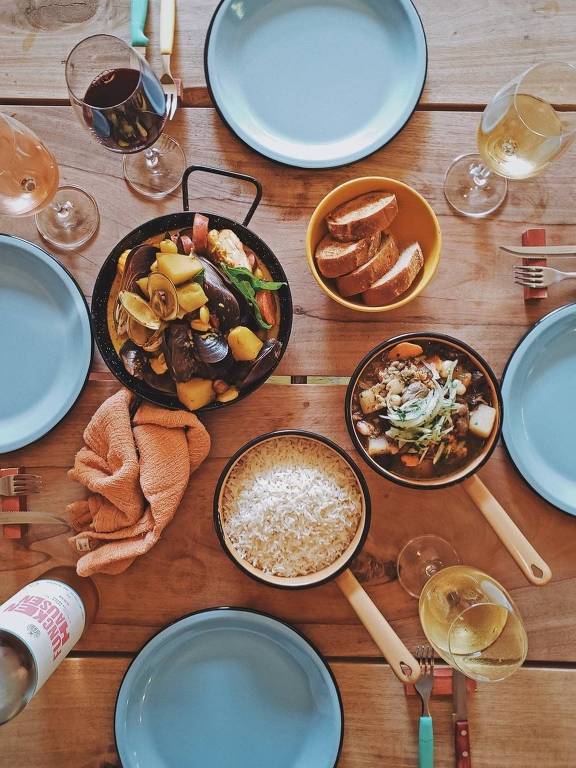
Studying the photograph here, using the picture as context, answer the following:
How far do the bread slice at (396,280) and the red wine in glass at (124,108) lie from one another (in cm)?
53

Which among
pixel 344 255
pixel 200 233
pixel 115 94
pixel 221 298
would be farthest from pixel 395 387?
pixel 115 94

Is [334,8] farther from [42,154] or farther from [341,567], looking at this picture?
[341,567]

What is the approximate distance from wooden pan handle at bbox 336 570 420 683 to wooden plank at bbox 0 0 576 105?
3.44ft

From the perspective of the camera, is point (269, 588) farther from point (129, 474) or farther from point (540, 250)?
point (540, 250)

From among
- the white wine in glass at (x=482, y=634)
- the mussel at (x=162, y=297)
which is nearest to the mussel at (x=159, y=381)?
the mussel at (x=162, y=297)

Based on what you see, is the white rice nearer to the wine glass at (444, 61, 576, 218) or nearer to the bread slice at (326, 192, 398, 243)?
the bread slice at (326, 192, 398, 243)

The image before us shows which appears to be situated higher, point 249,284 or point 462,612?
point 249,284

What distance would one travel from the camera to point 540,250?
1.29 meters

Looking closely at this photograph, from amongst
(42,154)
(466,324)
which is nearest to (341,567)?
(466,324)

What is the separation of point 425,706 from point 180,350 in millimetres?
888

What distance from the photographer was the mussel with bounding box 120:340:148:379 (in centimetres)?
117

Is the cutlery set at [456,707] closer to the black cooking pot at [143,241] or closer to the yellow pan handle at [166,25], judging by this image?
the black cooking pot at [143,241]

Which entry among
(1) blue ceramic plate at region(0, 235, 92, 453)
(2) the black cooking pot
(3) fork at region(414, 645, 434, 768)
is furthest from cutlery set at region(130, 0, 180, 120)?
(3) fork at region(414, 645, 434, 768)

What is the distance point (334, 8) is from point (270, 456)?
979mm
